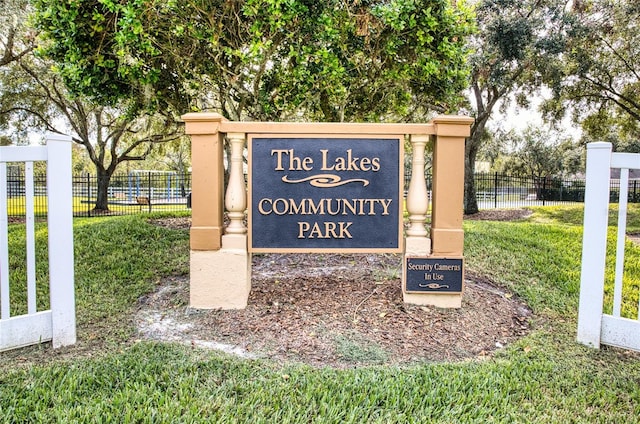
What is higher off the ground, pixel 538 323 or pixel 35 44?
pixel 35 44

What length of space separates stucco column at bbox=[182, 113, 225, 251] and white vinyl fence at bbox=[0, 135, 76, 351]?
1.01 metres

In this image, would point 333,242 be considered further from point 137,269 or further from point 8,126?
point 8,126

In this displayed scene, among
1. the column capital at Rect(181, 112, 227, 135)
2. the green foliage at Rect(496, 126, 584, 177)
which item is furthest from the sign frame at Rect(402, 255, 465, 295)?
Result: the green foliage at Rect(496, 126, 584, 177)

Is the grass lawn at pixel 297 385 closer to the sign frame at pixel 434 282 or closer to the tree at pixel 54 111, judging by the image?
the sign frame at pixel 434 282

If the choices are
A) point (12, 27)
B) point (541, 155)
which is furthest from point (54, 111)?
point (541, 155)

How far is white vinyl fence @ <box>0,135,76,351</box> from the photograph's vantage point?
2719 millimetres

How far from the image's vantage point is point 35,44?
37.0ft

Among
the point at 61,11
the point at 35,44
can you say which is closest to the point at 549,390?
the point at 61,11

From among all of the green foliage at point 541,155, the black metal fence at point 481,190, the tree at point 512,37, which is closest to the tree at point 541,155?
the green foliage at point 541,155

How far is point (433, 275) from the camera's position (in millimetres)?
3793

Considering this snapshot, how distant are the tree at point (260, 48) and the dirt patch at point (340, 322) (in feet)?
10.1

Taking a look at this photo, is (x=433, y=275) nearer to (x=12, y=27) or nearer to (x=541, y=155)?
(x=12, y=27)

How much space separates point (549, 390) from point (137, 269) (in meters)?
4.43

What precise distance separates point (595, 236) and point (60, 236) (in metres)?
3.81
